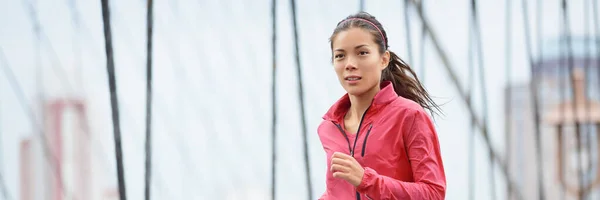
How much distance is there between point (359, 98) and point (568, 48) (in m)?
4.70

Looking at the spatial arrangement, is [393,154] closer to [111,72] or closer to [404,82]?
[404,82]

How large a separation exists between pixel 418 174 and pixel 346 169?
73 millimetres

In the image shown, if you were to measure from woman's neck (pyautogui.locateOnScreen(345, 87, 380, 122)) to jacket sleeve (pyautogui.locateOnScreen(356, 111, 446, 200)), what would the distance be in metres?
0.06

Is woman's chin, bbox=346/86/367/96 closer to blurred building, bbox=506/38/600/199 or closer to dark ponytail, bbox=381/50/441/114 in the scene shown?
dark ponytail, bbox=381/50/441/114

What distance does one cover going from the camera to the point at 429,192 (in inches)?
35.1

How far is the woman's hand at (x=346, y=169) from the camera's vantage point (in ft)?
2.85

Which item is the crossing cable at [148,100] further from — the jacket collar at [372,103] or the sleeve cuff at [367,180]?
the sleeve cuff at [367,180]

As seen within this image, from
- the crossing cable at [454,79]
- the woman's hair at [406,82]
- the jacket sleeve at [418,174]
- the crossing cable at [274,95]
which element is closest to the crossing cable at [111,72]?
the crossing cable at [274,95]

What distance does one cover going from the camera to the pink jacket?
0.89 meters

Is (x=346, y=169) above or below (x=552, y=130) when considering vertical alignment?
above

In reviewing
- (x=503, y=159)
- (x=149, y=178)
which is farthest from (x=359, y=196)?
(x=503, y=159)

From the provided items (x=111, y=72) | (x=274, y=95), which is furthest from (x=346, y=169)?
(x=274, y=95)

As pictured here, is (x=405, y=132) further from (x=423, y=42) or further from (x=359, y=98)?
(x=423, y=42)

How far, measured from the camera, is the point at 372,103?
946mm
